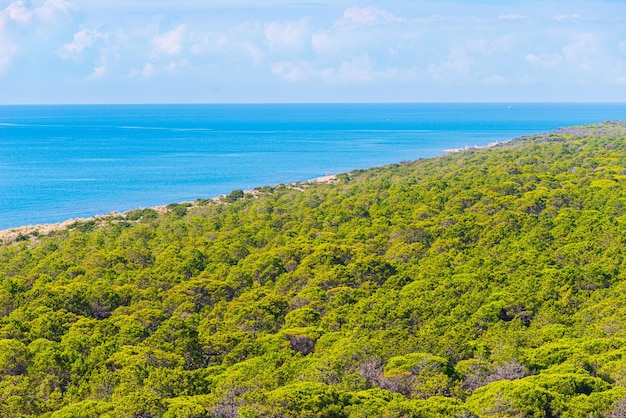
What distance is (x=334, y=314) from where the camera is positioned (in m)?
28.2

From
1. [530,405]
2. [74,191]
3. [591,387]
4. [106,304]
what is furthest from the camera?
[74,191]

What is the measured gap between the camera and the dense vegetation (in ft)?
65.5

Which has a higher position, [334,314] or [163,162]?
[334,314]

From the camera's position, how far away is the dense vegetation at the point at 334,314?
65.5ft

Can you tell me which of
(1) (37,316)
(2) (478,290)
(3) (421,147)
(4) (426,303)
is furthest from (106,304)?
(3) (421,147)

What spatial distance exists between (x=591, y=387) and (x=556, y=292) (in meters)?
9.90

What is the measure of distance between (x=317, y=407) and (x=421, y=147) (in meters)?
130

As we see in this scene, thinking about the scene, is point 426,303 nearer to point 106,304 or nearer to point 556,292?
point 556,292

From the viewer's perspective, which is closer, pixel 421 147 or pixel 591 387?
pixel 591 387

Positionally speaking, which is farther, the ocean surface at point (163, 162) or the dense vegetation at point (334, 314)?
the ocean surface at point (163, 162)

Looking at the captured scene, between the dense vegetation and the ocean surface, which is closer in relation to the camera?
the dense vegetation

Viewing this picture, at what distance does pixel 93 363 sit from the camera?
2352cm

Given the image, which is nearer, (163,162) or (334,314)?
(334,314)

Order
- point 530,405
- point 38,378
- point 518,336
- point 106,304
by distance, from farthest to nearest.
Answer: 1. point 106,304
2. point 518,336
3. point 38,378
4. point 530,405
